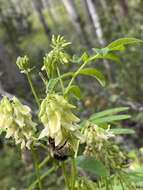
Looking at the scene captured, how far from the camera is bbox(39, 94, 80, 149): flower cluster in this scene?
0.86 m

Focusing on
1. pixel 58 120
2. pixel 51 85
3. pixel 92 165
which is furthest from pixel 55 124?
pixel 92 165

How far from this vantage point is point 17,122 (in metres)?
0.94

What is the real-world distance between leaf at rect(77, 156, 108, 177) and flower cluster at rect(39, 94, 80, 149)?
0.16 m

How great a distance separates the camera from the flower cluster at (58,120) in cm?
86

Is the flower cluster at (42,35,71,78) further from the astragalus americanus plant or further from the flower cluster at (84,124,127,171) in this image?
the flower cluster at (84,124,127,171)

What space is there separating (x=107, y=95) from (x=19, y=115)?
6.97 m

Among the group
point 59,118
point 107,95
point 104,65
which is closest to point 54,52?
point 59,118

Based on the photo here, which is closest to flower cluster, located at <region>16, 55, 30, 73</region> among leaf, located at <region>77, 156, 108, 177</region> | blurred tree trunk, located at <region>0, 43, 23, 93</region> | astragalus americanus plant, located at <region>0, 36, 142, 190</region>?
astragalus americanus plant, located at <region>0, 36, 142, 190</region>

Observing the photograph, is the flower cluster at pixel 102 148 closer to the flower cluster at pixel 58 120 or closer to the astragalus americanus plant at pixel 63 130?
the astragalus americanus plant at pixel 63 130

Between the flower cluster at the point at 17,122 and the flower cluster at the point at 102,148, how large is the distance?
0.11 meters

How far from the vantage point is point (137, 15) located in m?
10.7

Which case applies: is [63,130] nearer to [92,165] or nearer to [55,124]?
[55,124]

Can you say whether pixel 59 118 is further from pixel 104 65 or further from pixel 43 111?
pixel 104 65

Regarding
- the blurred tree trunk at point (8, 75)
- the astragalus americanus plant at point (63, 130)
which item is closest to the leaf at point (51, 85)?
the astragalus americanus plant at point (63, 130)
